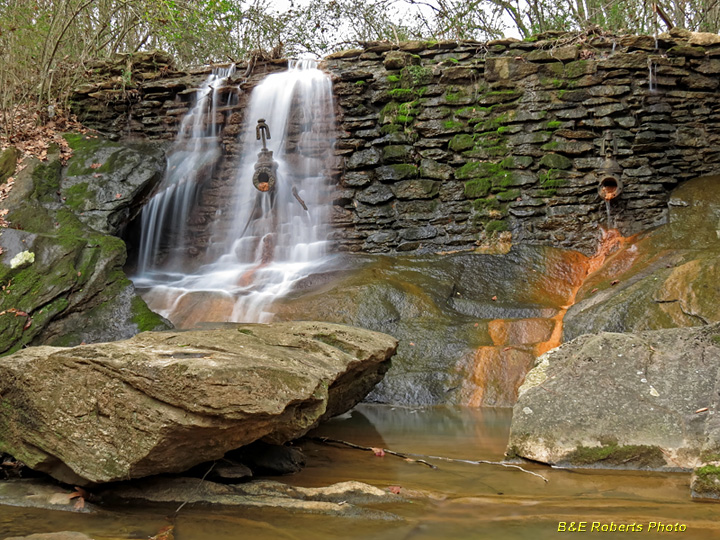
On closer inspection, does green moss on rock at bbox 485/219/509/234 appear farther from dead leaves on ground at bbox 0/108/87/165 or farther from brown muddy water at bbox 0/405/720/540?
dead leaves on ground at bbox 0/108/87/165

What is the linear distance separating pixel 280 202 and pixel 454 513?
25.7ft

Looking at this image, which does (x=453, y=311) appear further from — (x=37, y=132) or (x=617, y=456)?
(x=37, y=132)

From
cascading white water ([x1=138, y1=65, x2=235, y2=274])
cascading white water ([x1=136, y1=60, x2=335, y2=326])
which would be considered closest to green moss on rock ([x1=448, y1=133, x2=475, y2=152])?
cascading white water ([x1=136, y1=60, x2=335, y2=326])

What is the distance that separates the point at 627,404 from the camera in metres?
3.74

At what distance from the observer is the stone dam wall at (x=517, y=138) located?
357 inches

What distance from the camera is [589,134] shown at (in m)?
9.18

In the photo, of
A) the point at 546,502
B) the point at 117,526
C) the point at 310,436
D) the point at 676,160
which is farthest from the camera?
the point at 676,160

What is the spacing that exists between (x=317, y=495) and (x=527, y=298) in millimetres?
5487

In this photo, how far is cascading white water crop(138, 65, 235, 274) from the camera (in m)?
9.88

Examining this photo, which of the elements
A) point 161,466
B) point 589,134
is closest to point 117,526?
point 161,466

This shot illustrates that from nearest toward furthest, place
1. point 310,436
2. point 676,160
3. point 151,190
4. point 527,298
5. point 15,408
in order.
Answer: point 15,408 → point 310,436 → point 527,298 → point 676,160 → point 151,190

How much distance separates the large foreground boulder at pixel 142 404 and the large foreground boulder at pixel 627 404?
4.78ft

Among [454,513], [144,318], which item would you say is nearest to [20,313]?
[144,318]

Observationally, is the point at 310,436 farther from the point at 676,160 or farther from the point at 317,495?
the point at 676,160
